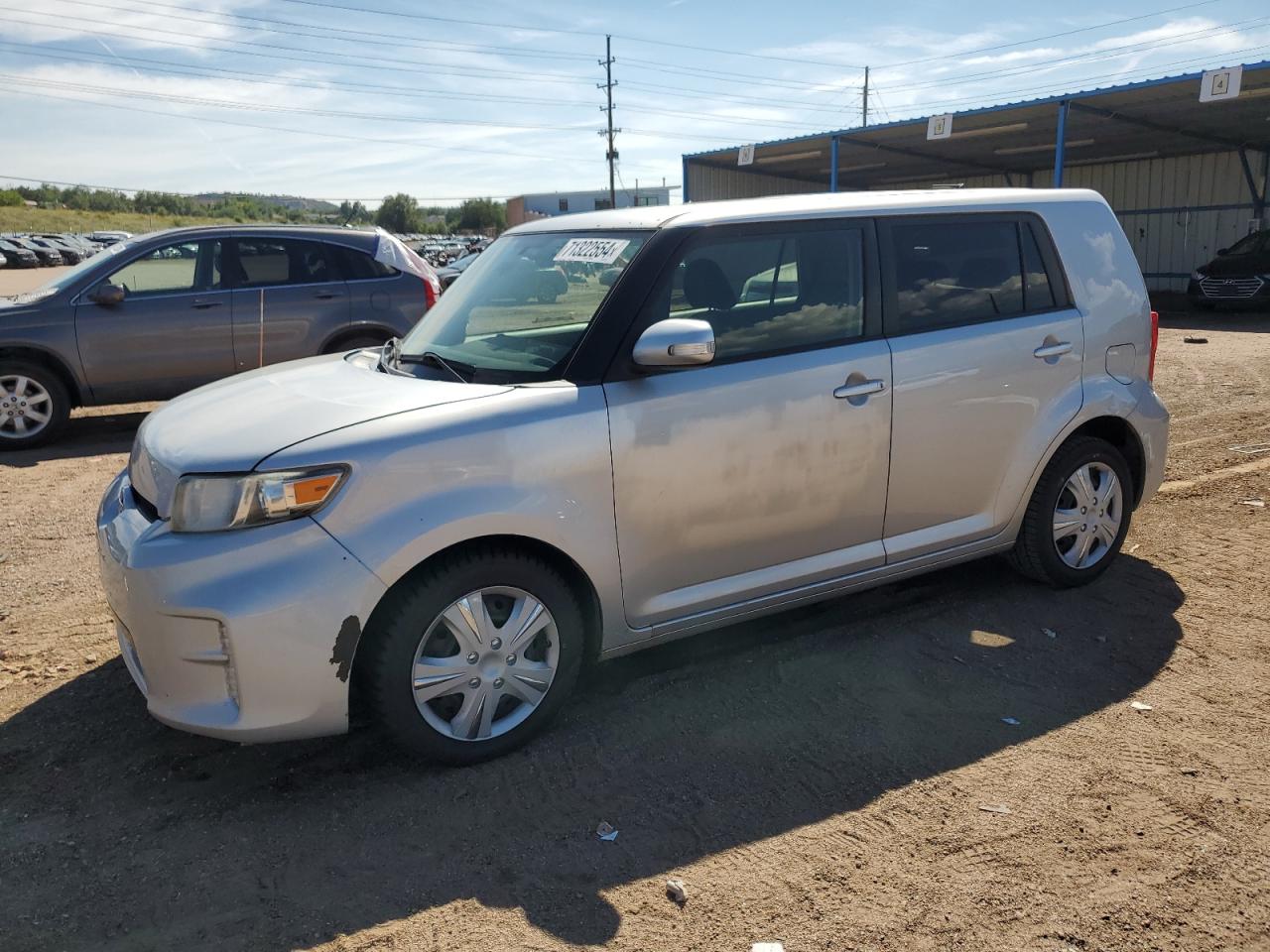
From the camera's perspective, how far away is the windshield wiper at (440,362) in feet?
12.1

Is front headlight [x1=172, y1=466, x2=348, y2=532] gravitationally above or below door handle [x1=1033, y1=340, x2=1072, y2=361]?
below

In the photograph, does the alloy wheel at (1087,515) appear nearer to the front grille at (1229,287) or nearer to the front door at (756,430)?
the front door at (756,430)

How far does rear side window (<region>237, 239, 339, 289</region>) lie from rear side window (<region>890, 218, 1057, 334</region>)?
20.7ft

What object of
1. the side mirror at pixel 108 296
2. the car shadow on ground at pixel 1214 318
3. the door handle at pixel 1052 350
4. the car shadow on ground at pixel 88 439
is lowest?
the car shadow on ground at pixel 1214 318

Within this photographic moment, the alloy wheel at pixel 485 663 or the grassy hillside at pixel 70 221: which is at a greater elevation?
the grassy hillside at pixel 70 221

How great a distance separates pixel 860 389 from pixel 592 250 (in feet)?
3.90

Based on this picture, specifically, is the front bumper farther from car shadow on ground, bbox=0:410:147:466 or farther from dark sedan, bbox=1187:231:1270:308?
dark sedan, bbox=1187:231:1270:308

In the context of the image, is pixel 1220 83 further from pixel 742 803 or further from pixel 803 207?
pixel 742 803

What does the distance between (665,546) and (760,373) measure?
743mm

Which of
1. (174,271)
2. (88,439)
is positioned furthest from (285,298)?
(88,439)

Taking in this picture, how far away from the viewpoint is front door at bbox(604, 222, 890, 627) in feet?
11.7

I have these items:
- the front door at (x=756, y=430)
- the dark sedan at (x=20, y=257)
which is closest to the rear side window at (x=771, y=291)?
the front door at (x=756, y=430)

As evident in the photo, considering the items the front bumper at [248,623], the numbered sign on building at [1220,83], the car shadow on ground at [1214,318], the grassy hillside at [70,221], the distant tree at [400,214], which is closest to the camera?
the front bumper at [248,623]

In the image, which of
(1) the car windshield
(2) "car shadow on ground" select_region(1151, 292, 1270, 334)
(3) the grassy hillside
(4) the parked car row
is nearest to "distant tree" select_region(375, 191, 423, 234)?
(3) the grassy hillside
